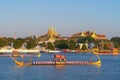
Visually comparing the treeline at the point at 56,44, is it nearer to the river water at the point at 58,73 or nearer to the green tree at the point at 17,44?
the green tree at the point at 17,44

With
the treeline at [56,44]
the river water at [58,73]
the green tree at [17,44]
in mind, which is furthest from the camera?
the treeline at [56,44]

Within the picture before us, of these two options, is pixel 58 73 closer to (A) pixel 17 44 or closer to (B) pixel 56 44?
(A) pixel 17 44

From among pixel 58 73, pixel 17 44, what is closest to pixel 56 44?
pixel 17 44

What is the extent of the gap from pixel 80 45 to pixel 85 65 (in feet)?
346

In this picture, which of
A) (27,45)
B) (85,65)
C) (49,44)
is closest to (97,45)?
(49,44)

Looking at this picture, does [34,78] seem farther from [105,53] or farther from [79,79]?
[105,53]

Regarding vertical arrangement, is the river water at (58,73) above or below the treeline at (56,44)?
below

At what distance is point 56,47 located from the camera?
552 ft

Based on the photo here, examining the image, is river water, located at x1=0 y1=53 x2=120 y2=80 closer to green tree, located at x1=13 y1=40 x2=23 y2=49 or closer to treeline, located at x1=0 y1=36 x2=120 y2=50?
green tree, located at x1=13 y1=40 x2=23 y2=49

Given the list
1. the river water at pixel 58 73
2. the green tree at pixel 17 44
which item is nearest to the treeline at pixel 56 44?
the green tree at pixel 17 44

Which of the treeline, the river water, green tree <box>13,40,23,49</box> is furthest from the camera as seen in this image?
the treeline

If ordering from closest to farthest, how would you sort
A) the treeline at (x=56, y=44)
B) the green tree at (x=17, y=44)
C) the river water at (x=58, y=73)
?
1. the river water at (x=58, y=73)
2. the green tree at (x=17, y=44)
3. the treeline at (x=56, y=44)

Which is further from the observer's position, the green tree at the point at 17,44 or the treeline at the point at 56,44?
the treeline at the point at 56,44

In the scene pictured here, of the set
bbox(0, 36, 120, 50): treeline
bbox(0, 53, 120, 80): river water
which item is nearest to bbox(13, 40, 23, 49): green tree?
bbox(0, 36, 120, 50): treeline
